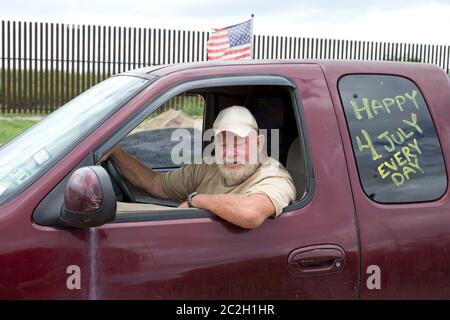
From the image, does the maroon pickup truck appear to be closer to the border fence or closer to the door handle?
the door handle

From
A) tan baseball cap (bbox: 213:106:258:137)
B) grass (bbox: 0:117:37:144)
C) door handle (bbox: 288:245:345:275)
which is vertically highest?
grass (bbox: 0:117:37:144)

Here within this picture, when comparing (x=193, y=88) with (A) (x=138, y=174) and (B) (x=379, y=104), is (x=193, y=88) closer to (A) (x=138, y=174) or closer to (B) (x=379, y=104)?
(B) (x=379, y=104)

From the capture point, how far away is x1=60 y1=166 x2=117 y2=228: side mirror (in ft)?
7.98

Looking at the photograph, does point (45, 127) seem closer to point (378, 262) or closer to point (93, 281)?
point (93, 281)

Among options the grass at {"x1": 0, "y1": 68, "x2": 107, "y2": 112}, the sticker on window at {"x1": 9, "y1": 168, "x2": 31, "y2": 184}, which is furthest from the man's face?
the grass at {"x1": 0, "y1": 68, "x2": 107, "y2": 112}

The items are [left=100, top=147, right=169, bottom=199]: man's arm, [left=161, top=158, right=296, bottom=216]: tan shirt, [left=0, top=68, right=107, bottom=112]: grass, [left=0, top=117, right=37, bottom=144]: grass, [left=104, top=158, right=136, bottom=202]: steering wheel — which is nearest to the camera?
[left=161, top=158, right=296, bottom=216]: tan shirt

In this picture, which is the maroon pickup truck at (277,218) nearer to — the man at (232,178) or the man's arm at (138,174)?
the man at (232,178)

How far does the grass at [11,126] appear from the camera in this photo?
14.1 meters

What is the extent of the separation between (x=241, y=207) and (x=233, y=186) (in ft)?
1.44

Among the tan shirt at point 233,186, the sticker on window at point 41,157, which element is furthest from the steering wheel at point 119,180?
the sticker on window at point 41,157

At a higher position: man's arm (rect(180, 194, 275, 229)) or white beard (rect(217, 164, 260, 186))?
white beard (rect(217, 164, 260, 186))

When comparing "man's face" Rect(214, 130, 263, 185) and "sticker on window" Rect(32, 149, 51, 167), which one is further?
"man's face" Rect(214, 130, 263, 185)

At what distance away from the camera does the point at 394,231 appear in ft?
9.53
